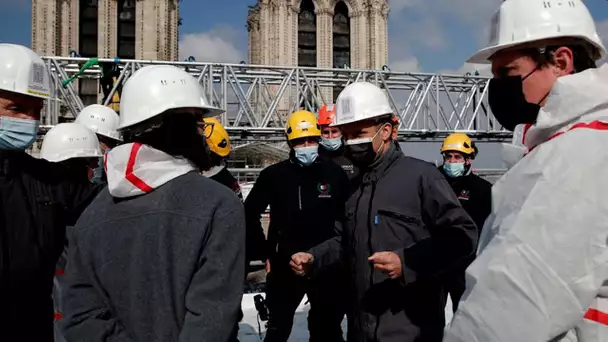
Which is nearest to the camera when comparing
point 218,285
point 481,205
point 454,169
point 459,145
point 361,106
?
point 218,285

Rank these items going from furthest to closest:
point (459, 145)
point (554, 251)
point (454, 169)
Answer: point (459, 145), point (454, 169), point (554, 251)

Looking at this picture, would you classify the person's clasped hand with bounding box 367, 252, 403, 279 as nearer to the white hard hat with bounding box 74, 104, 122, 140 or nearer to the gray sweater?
the gray sweater

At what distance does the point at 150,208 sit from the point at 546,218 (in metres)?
1.19

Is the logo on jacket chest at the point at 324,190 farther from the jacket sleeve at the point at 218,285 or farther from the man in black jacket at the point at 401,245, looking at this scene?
the jacket sleeve at the point at 218,285

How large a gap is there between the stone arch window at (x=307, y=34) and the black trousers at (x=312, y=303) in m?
30.1

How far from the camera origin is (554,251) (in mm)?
1047

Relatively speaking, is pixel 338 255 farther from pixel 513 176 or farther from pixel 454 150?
pixel 454 150

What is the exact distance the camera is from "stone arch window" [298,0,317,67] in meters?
33.3

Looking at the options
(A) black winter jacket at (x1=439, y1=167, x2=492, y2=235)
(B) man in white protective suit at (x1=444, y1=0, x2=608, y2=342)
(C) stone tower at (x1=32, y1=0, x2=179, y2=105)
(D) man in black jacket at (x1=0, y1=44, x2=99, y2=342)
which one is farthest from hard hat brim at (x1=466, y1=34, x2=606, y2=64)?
(C) stone tower at (x1=32, y1=0, x2=179, y2=105)

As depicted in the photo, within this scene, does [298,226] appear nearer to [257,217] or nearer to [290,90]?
[257,217]

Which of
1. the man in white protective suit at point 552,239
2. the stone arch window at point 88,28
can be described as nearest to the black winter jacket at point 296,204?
the man in white protective suit at point 552,239

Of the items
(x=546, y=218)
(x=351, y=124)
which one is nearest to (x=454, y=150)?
(x=351, y=124)

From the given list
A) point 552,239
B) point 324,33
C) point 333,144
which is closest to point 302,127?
point 333,144

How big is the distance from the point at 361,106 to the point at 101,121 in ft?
9.92
